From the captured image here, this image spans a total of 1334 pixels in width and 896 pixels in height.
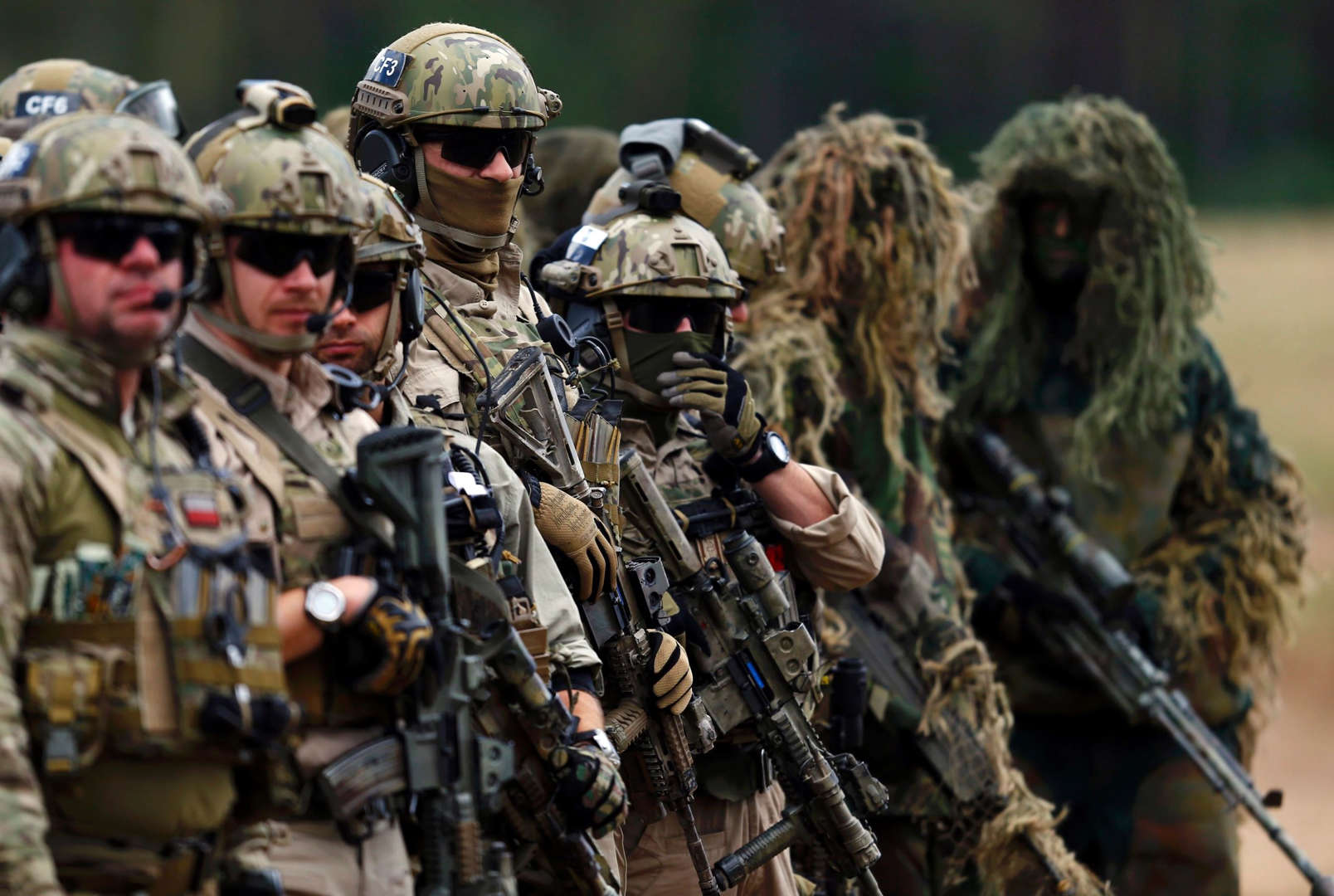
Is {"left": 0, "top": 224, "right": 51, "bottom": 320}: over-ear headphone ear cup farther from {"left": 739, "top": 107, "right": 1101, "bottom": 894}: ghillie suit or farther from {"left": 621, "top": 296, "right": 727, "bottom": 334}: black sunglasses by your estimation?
{"left": 739, "top": 107, "right": 1101, "bottom": 894}: ghillie suit

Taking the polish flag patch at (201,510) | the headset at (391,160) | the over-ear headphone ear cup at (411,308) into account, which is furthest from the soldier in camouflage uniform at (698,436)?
the polish flag patch at (201,510)

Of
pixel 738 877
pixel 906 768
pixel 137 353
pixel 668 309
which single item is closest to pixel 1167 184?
pixel 906 768

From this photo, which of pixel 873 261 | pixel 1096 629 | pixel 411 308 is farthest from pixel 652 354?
pixel 1096 629

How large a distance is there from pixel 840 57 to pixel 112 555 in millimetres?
15674

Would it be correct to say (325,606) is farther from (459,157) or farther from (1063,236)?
(1063,236)

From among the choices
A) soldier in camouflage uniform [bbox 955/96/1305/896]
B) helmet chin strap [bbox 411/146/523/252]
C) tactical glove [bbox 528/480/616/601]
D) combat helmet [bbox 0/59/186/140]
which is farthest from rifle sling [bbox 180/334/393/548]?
soldier in camouflage uniform [bbox 955/96/1305/896]

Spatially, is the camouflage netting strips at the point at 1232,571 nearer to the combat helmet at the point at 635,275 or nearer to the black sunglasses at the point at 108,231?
the combat helmet at the point at 635,275

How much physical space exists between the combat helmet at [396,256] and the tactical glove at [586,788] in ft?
2.69

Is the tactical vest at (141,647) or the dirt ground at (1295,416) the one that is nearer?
the tactical vest at (141,647)

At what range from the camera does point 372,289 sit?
155 inches

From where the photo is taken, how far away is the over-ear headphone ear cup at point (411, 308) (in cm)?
406

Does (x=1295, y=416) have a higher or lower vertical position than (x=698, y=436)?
lower

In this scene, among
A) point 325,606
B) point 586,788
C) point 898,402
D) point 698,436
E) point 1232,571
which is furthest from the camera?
point 1232,571

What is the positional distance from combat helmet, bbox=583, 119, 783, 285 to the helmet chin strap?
1.65 meters
